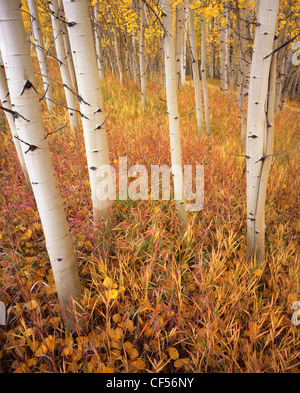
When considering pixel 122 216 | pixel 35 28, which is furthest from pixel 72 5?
pixel 35 28

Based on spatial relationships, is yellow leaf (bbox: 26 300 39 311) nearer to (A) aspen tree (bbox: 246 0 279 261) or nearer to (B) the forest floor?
(B) the forest floor

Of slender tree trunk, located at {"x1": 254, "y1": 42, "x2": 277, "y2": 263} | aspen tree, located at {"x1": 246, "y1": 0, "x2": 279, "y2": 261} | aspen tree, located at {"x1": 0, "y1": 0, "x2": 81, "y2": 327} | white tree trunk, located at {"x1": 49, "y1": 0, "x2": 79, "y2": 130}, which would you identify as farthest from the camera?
white tree trunk, located at {"x1": 49, "y1": 0, "x2": 79, "y2": 130}

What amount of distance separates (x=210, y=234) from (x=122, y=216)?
0.96m

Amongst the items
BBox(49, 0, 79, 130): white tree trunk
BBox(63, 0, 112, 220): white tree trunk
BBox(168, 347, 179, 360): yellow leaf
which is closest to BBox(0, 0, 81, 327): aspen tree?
BBox(63, 0, 112, 220): white tree trunk

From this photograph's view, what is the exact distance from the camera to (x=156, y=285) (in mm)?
1808

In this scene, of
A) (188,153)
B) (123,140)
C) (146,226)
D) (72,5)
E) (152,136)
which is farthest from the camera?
(152,136)

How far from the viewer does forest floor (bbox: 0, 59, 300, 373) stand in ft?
4.80

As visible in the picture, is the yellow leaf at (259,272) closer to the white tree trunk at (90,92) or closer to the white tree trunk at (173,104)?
the white tree trunk at (173,104)

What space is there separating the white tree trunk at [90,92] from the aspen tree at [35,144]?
1.48ft

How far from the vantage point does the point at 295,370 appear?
4.74 ft

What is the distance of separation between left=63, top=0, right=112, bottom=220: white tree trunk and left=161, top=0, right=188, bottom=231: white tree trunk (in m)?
0.60

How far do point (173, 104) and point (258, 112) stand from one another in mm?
729
